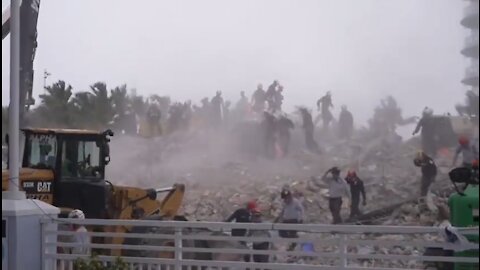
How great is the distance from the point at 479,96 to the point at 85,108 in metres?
13.8

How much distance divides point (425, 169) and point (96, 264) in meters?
7.76

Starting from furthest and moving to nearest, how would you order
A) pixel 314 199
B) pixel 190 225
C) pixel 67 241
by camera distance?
pixel 314 199, pixel 67 241, pixel 190 225

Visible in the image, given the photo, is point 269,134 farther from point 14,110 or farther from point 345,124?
point 14,110

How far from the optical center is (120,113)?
57.3 ft

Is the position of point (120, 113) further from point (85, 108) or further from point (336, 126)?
point (336, 126)

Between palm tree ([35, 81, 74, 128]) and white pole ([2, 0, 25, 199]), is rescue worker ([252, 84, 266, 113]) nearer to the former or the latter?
palm tree ([35, 81, 74, 128])

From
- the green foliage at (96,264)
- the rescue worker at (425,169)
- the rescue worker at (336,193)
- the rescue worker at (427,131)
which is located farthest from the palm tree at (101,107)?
the green foliage at (96,264)

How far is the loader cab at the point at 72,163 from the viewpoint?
9.77 metres

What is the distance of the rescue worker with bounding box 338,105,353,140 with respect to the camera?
14.9 metres

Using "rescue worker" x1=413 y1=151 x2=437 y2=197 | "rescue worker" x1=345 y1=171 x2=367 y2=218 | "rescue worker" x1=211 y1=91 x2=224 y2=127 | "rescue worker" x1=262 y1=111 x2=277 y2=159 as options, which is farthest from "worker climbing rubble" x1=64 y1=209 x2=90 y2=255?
"rescue worker" x1=211 y1=91 x2=224 y2=127

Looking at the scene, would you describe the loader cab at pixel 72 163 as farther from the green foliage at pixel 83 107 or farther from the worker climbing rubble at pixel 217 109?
the worker climbing rubble at pixel 217 109

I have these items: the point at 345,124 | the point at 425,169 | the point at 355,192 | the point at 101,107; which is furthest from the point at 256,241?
the point at 101,107

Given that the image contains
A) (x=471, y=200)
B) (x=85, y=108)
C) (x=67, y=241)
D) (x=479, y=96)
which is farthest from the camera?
(x=85, y=108)

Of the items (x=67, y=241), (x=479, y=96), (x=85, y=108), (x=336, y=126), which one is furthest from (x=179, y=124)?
(x=479, y=96)
